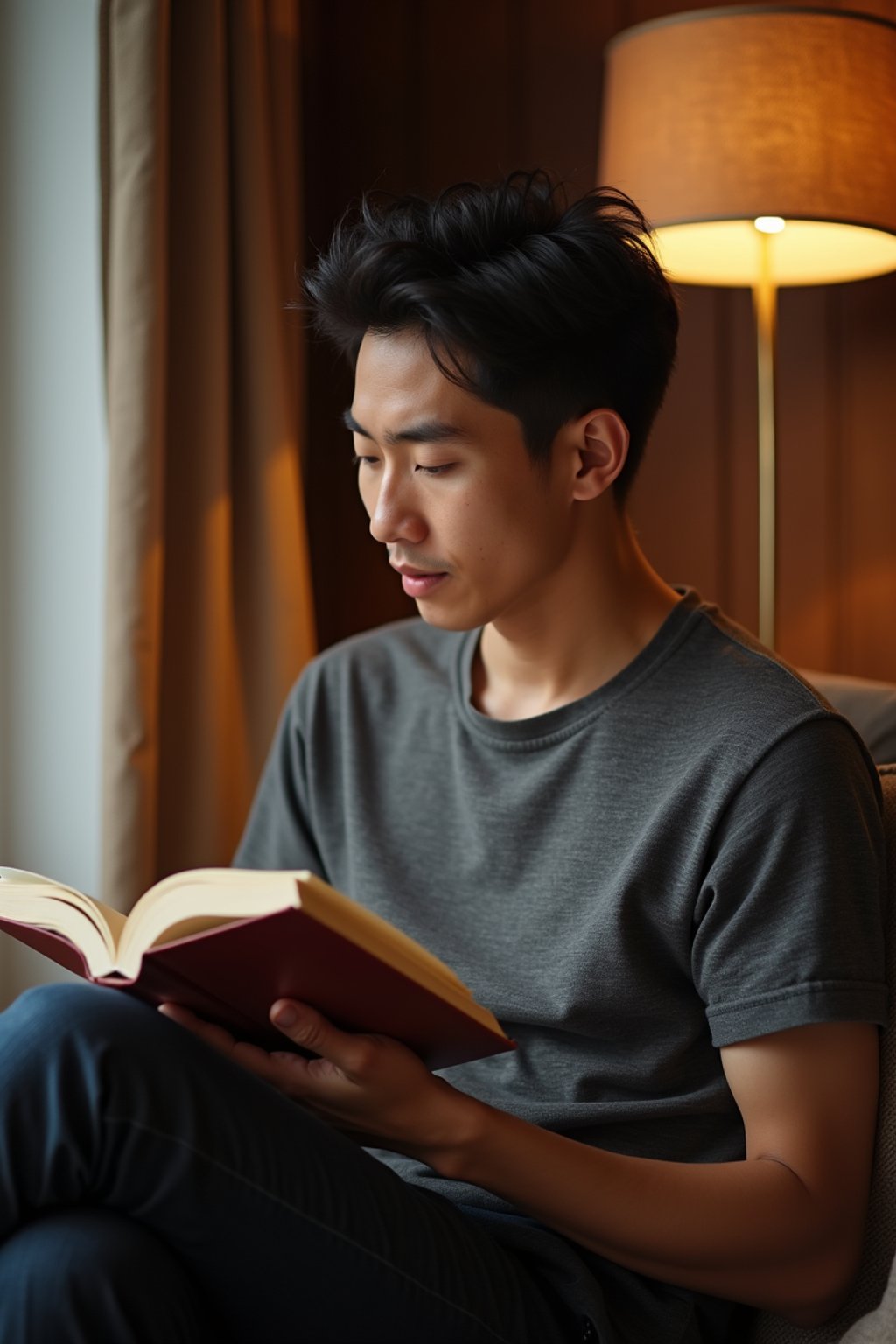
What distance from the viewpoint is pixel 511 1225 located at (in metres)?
1.20

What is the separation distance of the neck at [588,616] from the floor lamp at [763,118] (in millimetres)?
605

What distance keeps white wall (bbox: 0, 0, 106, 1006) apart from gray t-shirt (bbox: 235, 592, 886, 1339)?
62cm

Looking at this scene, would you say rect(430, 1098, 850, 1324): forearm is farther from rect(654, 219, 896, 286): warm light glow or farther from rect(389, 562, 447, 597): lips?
rect(654, 219, 896, 286): warm light glow

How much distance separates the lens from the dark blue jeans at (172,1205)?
0.95m

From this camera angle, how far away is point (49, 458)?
1.99 metres

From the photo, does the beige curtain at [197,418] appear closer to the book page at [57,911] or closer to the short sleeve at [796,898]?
the book page at [57,911]

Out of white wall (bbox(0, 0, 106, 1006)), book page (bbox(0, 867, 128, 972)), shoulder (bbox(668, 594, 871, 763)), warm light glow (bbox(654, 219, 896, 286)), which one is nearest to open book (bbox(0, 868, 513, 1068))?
book page (bbox(0, 867, 128, 972))

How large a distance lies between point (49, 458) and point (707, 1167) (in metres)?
1.33

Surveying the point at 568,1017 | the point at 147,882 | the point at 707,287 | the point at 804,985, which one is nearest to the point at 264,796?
the point at 147,882

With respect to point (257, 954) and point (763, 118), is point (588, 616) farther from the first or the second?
point (763, 118)

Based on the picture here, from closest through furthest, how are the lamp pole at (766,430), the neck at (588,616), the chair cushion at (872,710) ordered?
1. the neck at (588,616)
2. the chair cushion at (872,710)
3. the lamp pole at (766,430)

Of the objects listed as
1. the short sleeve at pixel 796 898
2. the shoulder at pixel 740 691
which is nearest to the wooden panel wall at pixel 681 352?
the shoulder at pixel 740 691

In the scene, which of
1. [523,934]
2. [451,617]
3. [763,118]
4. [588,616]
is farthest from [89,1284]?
[763,118]

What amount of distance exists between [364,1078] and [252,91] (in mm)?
1418
